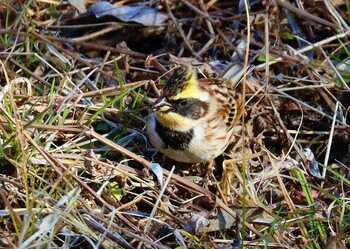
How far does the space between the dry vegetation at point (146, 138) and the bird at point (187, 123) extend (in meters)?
0.13

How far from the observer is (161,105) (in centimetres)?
393

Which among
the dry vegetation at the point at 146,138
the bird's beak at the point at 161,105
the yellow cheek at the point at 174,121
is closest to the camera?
the dry vegetation at the point at 146,138

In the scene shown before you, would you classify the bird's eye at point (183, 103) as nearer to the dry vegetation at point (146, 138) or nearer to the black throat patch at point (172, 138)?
the black throat patch at point (172, 138)

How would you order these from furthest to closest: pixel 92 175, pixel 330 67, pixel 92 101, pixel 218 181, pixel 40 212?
pixel 330 67
pixel 92 101
pixel 218 181
pixel 92 175
pixel 40 212

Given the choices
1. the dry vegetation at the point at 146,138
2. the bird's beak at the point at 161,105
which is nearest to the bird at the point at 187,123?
the bird's beak at the point at 161,105

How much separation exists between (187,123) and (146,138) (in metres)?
0.29

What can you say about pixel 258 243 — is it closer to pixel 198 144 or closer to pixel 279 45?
pixel 198 144

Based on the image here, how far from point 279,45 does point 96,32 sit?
116 cm

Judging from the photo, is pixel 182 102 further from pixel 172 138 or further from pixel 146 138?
pixel 146 138

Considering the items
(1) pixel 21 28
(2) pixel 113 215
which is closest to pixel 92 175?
(2) pixel 113 215

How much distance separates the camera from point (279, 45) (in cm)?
499

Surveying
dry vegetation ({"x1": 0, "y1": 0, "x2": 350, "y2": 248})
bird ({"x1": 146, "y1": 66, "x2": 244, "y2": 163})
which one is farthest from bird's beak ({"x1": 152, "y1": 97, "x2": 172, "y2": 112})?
dry vegetation ({"x1": 0, "y1": 0, "x2": 350, "y2": 248})

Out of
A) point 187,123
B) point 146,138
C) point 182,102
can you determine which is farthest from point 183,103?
point 146,138

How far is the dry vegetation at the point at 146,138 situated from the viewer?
11.9 ft
